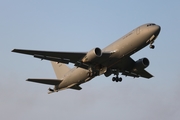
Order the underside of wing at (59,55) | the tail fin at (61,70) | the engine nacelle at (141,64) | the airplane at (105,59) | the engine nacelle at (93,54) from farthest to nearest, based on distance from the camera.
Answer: the tail fin at (61,70), the engine nacelle at (141,64), the underside of wing at (59,55), the engine nacelle at (93,54), the airplane at (105,59)

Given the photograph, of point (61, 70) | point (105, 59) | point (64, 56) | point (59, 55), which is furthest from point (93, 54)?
point (61, 70)

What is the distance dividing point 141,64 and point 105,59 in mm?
6475

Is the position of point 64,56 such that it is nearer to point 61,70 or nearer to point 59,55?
point 59,55

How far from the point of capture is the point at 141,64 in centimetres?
5581

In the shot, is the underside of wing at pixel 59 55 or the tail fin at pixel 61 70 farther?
the tail fin at pixel 61 70

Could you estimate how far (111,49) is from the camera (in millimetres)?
51219

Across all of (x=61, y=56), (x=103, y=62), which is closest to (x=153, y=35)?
(x=103, y=62)

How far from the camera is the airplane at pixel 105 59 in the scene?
49.5 metres

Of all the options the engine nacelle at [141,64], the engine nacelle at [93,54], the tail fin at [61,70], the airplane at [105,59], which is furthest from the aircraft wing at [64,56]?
the tail fin at [61,70]

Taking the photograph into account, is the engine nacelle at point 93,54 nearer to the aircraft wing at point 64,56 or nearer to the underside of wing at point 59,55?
the aircraft wing at point 64,56

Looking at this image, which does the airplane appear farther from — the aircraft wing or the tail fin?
the tail fin

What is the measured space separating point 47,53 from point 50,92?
9347 mm

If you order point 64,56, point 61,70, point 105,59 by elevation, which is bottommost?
point 105,59

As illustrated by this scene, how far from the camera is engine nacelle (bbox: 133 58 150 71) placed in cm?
5588
